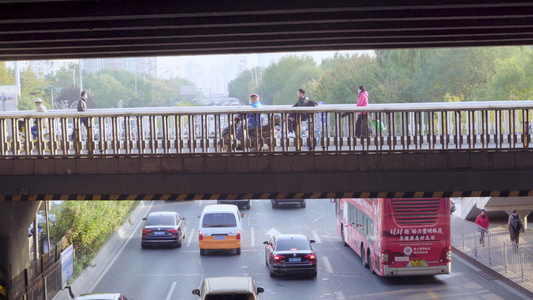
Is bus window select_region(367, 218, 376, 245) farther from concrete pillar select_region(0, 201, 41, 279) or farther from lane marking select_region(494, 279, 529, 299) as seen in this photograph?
concrete pillar select_region(0, 201, 41, 279)

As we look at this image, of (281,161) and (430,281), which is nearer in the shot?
(281,161)

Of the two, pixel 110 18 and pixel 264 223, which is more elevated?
pixel 110 18

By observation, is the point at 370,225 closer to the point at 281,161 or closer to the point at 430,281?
the point at 430,281

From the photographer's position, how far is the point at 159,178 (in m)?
15.7

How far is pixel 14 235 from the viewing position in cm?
1867

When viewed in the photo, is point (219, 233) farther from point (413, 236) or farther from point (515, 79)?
point (515, 79)

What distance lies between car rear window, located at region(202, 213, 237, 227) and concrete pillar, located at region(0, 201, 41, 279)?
Result: 454 inches

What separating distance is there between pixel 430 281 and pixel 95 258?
12356mm

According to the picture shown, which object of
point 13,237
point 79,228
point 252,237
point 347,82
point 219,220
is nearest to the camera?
point 13,237

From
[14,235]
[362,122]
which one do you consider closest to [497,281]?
[362,122]

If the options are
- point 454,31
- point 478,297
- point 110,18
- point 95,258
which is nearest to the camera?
point 110,18

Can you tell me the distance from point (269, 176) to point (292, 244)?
10.9 m

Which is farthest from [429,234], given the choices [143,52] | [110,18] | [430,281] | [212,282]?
[110,18]

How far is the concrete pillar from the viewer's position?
18312 mm
